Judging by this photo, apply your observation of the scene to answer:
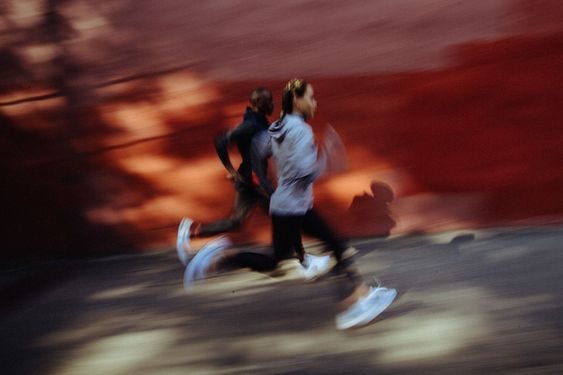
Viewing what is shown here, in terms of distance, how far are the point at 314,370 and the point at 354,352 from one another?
30 cm

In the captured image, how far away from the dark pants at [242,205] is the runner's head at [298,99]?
1010 millimetres

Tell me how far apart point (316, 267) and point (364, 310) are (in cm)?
71

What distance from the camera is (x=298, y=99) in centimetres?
445

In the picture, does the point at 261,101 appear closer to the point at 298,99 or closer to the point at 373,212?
the point at 298,99

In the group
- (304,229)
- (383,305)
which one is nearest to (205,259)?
(304,229)

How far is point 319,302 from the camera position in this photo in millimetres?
5098

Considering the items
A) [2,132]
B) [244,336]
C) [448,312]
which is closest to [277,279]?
[244,336]

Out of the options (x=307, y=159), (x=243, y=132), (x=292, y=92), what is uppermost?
(x=292, y=92)

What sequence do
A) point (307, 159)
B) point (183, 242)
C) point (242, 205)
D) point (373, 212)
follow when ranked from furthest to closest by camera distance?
point (373, 212), point (183, 242), point (242, 205), point (307, 159)

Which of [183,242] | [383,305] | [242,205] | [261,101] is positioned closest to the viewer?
[383,305]

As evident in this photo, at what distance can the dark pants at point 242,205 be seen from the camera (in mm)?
5410

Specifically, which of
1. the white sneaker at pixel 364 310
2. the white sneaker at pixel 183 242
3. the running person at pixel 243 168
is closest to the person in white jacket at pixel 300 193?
the white sneaker at pixel 364 310

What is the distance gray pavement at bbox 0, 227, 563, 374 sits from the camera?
416cm

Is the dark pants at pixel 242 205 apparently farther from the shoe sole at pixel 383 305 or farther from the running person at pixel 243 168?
the shoe sole at pixel 383 305
